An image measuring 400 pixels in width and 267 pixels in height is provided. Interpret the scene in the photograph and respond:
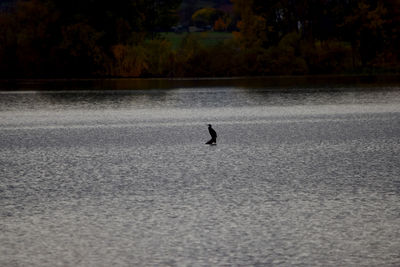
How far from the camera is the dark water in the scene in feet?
21.9

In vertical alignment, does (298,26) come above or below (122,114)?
above

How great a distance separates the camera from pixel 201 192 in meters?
9.67

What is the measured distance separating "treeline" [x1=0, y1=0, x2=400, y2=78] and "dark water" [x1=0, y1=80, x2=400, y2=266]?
3575cm

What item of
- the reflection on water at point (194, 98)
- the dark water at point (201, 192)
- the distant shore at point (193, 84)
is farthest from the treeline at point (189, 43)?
the dark water at point (201, 192)

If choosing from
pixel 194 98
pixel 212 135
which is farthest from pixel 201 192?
pixel 194 98

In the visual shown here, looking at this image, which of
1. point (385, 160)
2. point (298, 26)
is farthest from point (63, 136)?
point (298, 26)

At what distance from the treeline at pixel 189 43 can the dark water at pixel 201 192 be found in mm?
35753

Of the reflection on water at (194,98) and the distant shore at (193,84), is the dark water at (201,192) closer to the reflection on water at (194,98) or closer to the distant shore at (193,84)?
the reflection on water at (194,98)

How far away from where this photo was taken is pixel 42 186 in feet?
34.1

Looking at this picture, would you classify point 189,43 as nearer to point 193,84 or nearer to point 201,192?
point 193,84

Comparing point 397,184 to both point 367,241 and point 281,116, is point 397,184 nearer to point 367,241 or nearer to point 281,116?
point 367,241

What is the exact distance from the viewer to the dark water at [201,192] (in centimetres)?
668

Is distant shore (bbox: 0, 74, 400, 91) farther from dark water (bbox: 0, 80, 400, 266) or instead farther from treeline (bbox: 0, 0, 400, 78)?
dark water (bbox: 0, 80, 400, 266)

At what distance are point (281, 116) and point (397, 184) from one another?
488 inches
